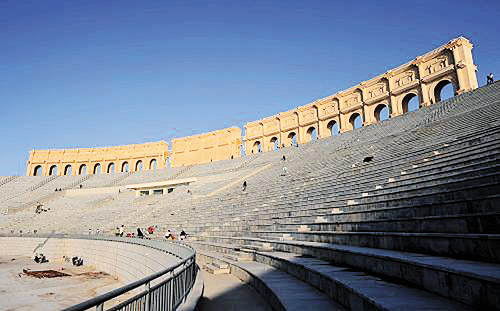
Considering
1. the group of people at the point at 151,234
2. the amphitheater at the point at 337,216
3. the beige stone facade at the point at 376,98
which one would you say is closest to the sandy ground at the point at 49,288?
the amphitheater at the point at 337,216

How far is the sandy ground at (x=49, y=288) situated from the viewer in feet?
34.4

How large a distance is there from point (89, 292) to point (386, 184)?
39.4ft

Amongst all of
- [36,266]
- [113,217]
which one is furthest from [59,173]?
[36,266]

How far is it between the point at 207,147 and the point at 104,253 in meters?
34.1

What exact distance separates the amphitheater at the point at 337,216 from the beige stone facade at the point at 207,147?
753 centimetres

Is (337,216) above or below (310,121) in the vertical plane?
below

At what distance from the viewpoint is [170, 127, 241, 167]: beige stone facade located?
49.2m

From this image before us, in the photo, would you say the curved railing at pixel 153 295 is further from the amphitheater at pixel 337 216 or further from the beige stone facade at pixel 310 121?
the beige stone facade at pixel 310 121

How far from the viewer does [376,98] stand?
3434 centimetres

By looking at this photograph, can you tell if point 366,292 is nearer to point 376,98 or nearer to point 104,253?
point 104,253

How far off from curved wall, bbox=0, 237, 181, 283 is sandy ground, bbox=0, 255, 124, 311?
0.64 meters

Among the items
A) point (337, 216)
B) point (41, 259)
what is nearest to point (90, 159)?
point (41, 259)

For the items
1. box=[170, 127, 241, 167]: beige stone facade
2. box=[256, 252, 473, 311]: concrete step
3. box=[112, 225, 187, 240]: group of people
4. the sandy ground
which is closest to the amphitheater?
box=[256, 252, 473, 311]: concrete step

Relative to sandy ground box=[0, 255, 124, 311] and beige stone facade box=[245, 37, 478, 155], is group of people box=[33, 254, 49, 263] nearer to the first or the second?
sandy ground box=[0, 255, 124, 311]
